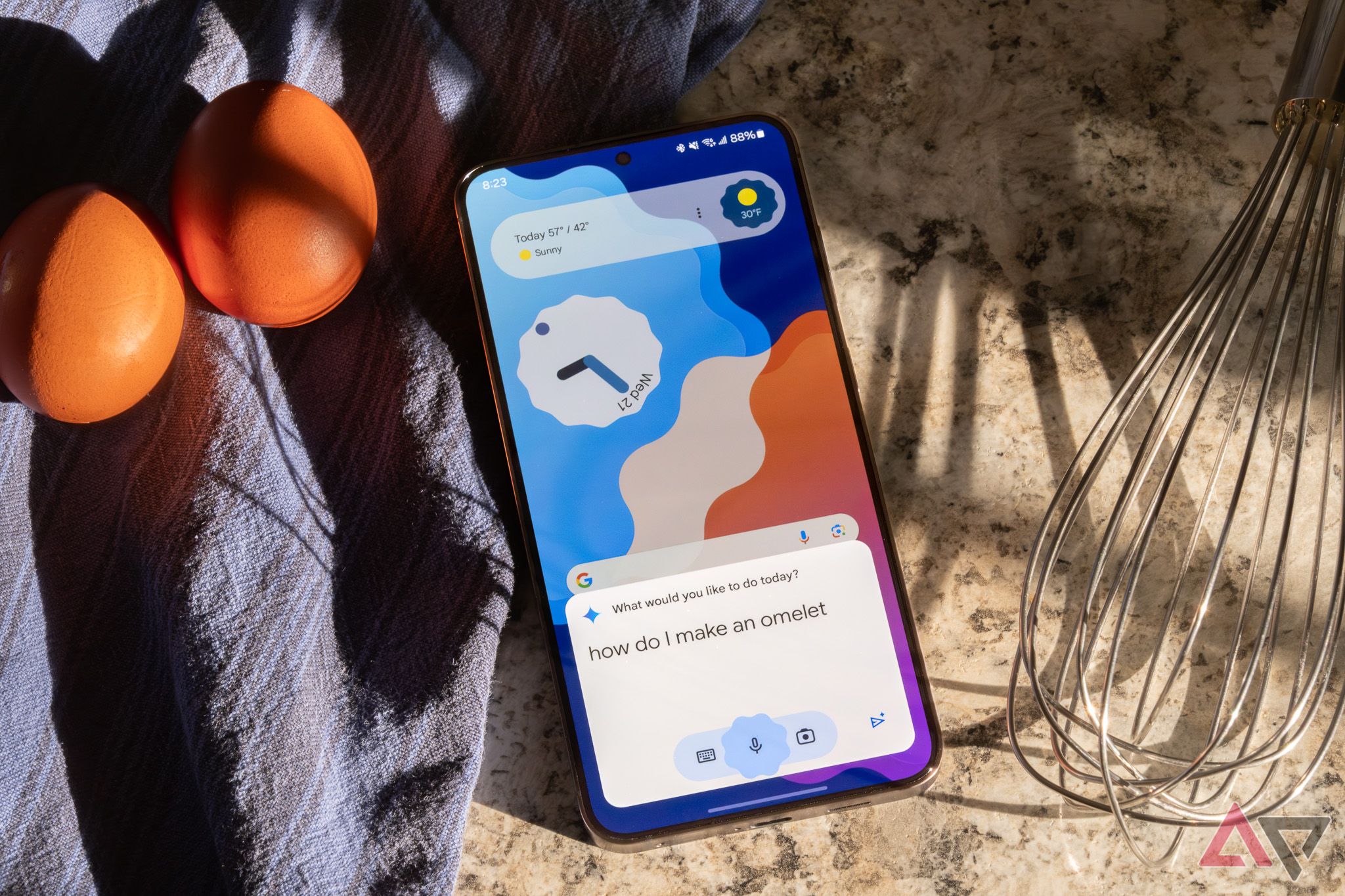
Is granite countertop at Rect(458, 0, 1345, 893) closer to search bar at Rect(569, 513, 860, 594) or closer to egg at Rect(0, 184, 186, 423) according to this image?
search bar at Rect(569, 513, 860, 594)

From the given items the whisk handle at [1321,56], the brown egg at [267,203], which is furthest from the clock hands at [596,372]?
the whisk handle at [1321,56]

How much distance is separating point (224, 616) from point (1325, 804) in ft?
1.70

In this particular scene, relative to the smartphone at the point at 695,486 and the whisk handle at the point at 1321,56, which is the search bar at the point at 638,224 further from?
the whisk handle at the point at 1321,56

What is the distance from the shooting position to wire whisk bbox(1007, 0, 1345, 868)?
1.32ft

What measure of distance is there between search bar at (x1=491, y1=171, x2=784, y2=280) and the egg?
0.15 m

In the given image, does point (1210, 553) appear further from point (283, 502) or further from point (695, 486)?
point (283, 502)

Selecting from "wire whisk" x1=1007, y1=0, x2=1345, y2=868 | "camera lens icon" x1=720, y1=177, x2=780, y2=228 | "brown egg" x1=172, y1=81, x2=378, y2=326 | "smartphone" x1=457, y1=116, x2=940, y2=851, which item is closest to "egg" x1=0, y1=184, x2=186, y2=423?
"brown egg" x1=172, y1=81, x2=378, y2=326

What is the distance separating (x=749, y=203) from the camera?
1.47 feet

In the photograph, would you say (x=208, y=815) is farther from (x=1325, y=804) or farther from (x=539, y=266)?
(x=1325, y=804)

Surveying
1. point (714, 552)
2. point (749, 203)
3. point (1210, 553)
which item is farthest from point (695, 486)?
point (1210, 553)

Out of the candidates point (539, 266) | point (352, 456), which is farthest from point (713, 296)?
point (352, 456)

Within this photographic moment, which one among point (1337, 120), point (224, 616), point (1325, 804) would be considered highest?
point (1337, 120)

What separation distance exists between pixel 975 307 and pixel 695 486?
0.17 metres

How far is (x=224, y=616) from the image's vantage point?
16.3 inches
